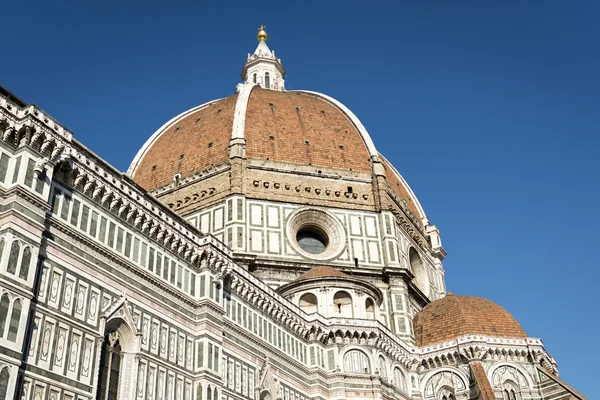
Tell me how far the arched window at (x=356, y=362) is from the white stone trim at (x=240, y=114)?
17.9 meters

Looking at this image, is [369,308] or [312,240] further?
[312,240]

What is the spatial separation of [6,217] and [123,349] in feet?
20.4

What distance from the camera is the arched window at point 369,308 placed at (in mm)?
36125

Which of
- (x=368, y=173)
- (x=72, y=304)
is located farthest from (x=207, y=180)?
(x=72, y=304)

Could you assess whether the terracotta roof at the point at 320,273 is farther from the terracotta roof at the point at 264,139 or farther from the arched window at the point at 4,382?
the arched window at the point at 4,382

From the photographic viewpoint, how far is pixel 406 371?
3728 centimetres

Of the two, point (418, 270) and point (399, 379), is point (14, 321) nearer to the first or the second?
point (399, 379)

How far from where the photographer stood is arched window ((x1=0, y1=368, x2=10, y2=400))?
Result: 16.5m

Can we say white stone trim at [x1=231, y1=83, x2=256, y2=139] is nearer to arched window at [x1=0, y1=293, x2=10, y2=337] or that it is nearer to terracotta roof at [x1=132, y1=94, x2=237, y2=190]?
terracotta roof at [x1=132, y1=94, x2=237, y2=190]

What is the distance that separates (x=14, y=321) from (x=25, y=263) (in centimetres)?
170

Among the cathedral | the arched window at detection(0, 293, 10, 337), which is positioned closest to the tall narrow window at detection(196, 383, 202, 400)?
the cathedral

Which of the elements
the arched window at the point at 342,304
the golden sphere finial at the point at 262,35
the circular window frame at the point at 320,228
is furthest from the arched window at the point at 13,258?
the golden sphere finial at the point at 262,35

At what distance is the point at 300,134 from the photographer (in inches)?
1865

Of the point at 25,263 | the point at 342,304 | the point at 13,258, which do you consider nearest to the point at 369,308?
the point at 342,304
